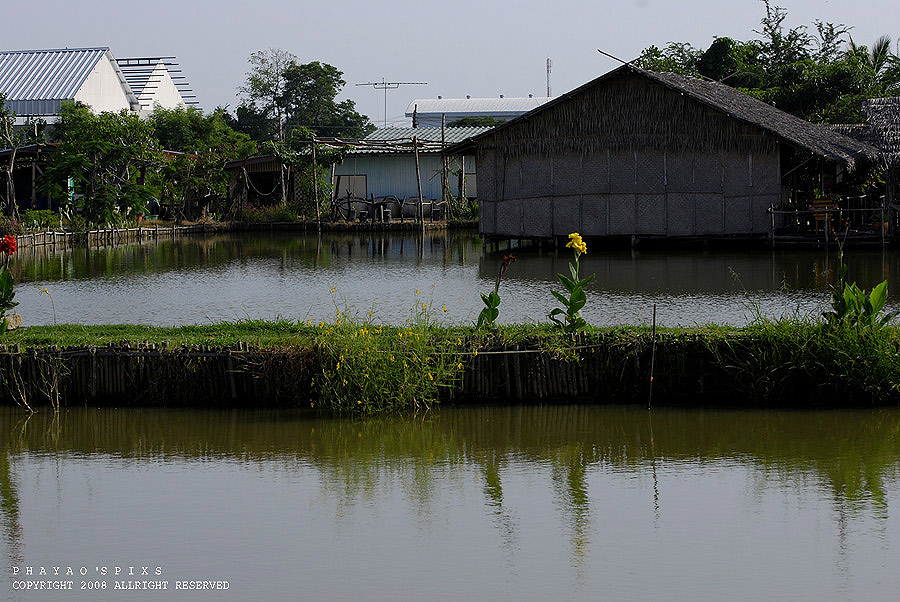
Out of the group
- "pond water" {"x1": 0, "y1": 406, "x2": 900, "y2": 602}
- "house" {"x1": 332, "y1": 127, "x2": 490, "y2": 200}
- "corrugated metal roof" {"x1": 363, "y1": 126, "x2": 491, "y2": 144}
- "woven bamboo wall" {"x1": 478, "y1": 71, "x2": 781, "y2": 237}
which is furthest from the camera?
"corrugated metal roof" {"x1": 363, "y1": 126, "x2": 491, "y2": 144}

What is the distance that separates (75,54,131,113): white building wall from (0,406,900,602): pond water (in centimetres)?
4901

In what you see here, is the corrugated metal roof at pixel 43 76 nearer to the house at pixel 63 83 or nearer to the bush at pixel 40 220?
the house at pixel 63 83

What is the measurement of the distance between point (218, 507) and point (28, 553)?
1347 millimetres

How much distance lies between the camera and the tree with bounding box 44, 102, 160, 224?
112ft

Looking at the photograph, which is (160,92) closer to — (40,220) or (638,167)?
(40,220)

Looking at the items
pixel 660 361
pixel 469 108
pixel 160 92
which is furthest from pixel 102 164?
pixel 469 108

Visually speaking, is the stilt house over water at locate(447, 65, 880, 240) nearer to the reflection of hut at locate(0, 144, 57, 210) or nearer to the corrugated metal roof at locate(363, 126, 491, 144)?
the reflection of hut at locate(0, 144, 57, 210)

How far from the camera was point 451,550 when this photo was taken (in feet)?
21.8

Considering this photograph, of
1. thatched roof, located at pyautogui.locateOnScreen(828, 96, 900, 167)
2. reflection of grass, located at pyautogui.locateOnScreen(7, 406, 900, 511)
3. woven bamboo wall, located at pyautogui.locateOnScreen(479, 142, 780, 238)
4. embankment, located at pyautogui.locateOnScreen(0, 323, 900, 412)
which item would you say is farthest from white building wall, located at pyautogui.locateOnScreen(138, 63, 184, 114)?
reflection of grass, located at pyautogui.locateOnScreen(7, 406, 900, 511)

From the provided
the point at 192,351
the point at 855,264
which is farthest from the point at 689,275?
the point at 192,351

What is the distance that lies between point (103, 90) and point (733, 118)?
41591 mm

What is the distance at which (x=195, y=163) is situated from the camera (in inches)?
1640

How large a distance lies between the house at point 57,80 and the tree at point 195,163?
5699 millimetres

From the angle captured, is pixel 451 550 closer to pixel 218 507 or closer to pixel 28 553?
pixel 218 507
